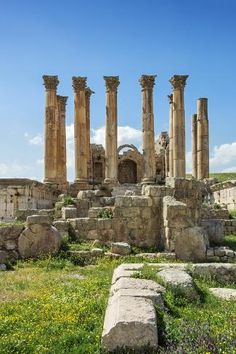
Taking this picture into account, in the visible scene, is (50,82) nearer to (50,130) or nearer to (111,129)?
(50,130)

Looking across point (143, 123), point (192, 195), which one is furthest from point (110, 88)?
point (192, 195)

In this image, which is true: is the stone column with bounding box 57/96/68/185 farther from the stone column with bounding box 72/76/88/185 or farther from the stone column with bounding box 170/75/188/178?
the stone column with bounding box 170/75/188/178

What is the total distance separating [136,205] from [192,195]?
2.23 meters

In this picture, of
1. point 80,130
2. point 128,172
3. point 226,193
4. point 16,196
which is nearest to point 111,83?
point 80,130

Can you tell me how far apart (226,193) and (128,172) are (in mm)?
21522

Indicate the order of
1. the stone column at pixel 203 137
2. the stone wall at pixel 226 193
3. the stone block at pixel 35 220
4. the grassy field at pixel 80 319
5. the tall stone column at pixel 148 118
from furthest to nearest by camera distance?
the stone column at pixel 203 137, the tall stone column at pixel 148 118, the stone wall at pixel 226 193, the stone block at pixel 35 220, the grassy field at pixel 80 319

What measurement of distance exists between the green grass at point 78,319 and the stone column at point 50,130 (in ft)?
77.9

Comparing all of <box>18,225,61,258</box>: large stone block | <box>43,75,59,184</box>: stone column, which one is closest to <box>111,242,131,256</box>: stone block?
<box>18,225,61,258</box>: large stone block

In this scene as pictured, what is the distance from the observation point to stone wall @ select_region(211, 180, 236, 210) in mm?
30469

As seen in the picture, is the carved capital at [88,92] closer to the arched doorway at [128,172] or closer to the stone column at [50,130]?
the stone column at [50,130]

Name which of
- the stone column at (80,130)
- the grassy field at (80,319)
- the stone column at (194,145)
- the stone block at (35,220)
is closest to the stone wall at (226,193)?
the stone column at (194,145)

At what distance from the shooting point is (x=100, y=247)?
561 inches

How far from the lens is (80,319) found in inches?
254

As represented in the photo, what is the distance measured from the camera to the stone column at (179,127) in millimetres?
34562
